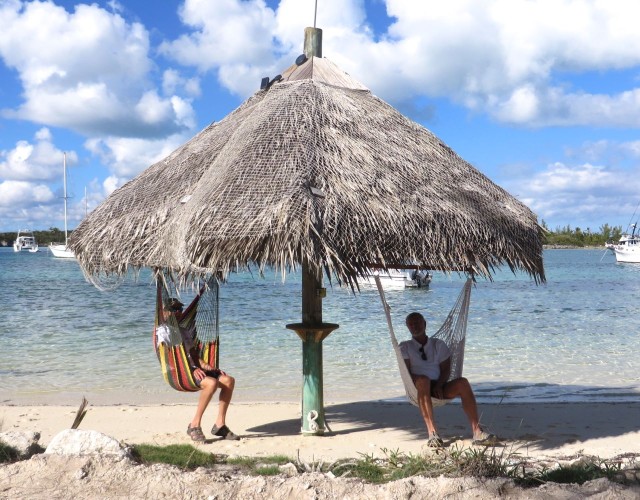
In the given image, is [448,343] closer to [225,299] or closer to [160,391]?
[160,391]

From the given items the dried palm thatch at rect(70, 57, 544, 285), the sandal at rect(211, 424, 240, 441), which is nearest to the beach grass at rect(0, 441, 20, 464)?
the dried palm thatch at rect(70, 57, 544, 285)

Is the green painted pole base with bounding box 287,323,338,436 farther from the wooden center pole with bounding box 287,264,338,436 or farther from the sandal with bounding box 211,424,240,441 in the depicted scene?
the sandal with bounding box 211,424,240,441

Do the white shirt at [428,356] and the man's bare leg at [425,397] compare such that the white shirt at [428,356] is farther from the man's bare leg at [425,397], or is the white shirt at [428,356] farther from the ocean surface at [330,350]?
the ocean surface at [330,350]

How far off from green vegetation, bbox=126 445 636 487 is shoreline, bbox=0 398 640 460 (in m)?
0.42

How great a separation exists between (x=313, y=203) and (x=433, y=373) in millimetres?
1578

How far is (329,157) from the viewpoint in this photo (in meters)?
4.43

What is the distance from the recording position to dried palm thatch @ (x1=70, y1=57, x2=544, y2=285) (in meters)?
4.02

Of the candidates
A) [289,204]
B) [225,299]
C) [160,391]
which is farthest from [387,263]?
[225,299]

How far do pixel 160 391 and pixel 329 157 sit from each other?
4.48 metres

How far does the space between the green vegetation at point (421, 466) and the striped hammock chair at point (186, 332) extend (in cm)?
60

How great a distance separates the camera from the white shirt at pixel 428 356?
4789mm

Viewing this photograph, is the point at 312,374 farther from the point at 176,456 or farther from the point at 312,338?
the point at 176,456

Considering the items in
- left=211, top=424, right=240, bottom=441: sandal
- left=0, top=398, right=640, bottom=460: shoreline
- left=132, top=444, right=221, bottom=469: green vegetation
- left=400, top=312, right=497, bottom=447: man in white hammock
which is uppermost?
left=400, top=312, right=497, bottom=447: man in white hammock

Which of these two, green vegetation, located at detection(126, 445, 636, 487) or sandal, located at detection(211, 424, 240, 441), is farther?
sandal, located at detection(211, 424, 240, 441)
